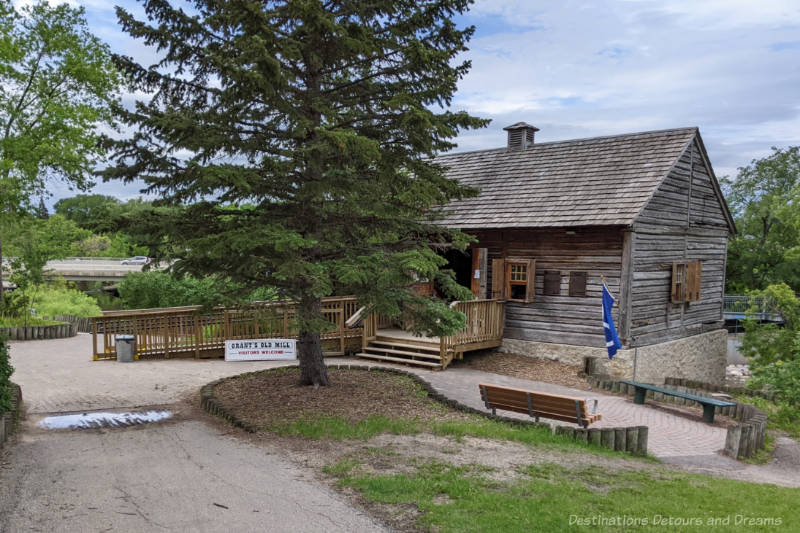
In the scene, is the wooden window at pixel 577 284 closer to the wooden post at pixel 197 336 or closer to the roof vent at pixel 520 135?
the roof vent at pixel 520 135

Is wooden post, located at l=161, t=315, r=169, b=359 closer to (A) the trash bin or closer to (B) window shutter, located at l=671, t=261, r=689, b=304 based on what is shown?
(A) the trash bin

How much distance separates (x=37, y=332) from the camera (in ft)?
64.8

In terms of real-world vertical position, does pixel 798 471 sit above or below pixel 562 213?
below

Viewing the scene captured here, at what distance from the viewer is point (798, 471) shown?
376 inches

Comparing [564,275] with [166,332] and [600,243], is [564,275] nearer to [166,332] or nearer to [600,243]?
[600,243]

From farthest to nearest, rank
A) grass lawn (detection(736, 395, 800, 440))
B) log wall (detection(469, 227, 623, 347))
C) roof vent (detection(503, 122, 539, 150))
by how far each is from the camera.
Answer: roof vent (detection(503, 122, 539, 150)) → log wall (detection(469, 227, 623, 347)) → grass lawn (detection(736, 395, 800, 440))

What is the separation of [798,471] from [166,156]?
36.6ft

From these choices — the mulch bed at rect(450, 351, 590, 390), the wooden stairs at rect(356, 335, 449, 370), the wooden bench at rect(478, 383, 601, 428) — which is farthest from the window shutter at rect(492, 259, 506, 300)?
the wooden bench at rect(478, 383, 601, 428)

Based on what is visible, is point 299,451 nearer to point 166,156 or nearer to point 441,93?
point 166,156

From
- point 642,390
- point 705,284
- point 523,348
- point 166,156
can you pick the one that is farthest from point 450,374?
point 705,284

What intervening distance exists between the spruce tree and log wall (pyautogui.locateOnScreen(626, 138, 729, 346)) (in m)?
8.12

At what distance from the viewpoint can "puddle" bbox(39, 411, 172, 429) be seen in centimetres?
926

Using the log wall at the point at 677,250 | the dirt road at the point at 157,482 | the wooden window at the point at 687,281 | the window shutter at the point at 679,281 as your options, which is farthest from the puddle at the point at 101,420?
the wooden window at the point at 687,281

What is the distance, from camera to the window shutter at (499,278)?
56.2ft
